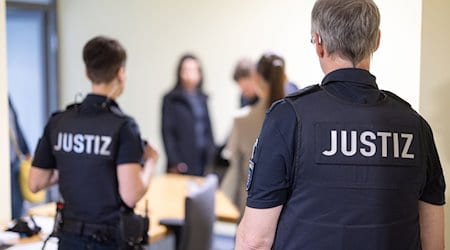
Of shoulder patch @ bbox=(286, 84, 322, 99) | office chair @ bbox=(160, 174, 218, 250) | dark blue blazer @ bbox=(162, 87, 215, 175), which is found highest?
shoulder patch @ bbox=(286, 84, 322, 99)

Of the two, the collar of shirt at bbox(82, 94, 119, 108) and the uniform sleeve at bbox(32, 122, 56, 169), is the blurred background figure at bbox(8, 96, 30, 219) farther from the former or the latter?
→ the collar of shirt at bbox(82, 94, 119, 108)

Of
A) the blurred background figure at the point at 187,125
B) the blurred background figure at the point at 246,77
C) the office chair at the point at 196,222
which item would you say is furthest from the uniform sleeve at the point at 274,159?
the blurred background figure at the point at 187,125

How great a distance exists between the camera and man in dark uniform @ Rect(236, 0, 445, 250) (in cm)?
117

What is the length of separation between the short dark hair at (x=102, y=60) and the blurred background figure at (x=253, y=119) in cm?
83

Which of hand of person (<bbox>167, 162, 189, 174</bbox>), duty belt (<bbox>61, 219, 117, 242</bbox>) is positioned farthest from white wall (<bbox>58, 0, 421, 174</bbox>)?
duty belt (<bbox>61, 219, 117, 242</bbox>)

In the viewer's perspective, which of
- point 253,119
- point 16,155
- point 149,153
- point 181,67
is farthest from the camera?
point 181,67

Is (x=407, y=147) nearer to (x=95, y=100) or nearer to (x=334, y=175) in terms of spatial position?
(x=334, y=175)

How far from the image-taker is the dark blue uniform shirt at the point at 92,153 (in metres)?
1.82

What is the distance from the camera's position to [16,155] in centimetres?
234

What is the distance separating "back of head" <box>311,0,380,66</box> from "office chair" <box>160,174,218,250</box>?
4.45 feet

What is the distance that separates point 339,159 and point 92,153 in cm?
93

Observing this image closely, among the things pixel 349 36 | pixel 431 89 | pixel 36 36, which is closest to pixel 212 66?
pixel 36 36

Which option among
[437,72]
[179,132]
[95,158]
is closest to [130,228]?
[95,158]

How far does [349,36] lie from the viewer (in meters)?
1.17
